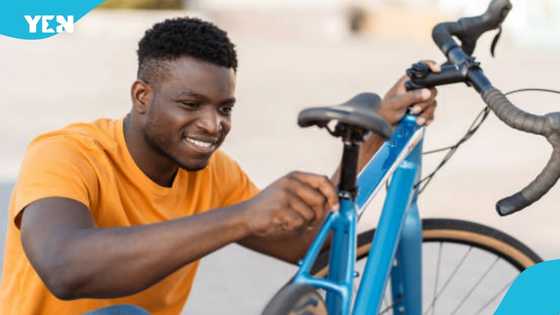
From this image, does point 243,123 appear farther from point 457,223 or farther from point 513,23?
point 513,23

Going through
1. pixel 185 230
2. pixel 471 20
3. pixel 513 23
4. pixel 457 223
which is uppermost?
Answer: pixel 513 23

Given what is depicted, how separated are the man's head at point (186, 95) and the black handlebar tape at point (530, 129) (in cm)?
64

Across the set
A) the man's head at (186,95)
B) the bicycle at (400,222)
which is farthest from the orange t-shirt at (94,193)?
the bicycle at (400,222)

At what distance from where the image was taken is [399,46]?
17344mm

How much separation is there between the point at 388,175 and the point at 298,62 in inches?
438

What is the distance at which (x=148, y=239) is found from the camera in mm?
2426

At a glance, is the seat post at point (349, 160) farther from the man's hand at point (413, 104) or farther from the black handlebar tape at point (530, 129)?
the man's hand at point (413, 104)

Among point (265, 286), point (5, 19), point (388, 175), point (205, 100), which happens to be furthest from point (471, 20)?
point (5, 19)

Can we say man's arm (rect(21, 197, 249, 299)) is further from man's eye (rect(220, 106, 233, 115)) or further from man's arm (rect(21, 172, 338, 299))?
man's eye (rect(220, 106, 233, 115))

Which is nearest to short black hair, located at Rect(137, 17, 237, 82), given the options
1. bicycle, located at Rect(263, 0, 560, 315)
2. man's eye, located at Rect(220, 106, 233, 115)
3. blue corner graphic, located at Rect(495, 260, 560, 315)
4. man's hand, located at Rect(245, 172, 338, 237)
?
man's eye, located at Rect(220, 106, 233, 115)

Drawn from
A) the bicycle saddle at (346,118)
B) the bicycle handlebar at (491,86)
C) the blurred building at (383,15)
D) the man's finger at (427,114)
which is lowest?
the bicycle saddle at (346,118)

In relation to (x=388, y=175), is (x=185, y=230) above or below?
below

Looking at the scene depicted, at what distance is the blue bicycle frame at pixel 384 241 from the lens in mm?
2541

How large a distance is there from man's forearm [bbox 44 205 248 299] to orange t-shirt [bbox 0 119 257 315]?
0.25 m
